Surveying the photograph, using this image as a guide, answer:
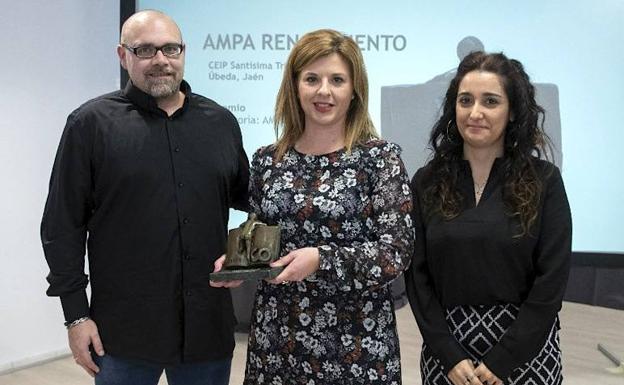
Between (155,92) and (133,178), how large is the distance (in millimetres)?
241

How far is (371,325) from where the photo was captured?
173 cm

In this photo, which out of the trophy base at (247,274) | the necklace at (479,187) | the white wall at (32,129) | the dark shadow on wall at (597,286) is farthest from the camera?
the dark shadow on wall at (597,286)

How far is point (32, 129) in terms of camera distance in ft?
12.5

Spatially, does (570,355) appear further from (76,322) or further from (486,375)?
(76,322)

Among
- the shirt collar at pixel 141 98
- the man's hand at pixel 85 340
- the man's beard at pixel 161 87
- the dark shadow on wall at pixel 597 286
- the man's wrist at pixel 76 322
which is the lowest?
the dark shadow on wall at pixel 597 286

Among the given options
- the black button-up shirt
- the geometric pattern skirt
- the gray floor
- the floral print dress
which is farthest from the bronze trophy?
the gray floor

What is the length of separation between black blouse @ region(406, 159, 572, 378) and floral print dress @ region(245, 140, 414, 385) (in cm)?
12

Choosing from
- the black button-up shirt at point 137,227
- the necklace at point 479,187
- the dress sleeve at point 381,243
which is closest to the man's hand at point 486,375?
the dress sleeve at point 381,243

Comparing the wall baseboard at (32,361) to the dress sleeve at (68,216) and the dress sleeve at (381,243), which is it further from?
the dress sleeve at (381,243)

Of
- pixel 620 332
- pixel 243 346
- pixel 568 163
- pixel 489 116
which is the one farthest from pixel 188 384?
pixel 620 332

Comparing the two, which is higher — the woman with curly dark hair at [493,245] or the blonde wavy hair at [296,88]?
the blonde wavy hair at [296,88]

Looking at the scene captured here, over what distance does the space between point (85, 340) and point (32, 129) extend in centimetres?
226

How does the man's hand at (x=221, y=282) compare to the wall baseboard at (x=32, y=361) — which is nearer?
the man's hand at (x=221, y=282)

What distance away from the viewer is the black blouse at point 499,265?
1.74m
